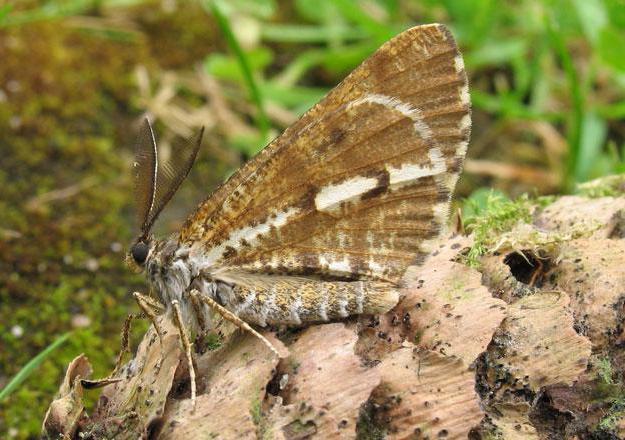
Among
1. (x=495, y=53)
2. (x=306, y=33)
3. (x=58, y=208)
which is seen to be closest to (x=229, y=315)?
(x=58, y=208)

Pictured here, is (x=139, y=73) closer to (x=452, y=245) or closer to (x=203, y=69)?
(x=203, y=69)

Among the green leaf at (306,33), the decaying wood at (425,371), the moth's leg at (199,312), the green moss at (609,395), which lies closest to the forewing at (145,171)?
the moth's leg at (199,312)

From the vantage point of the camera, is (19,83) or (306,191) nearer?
(306,191)

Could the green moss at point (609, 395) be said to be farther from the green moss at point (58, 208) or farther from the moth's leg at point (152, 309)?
the green moss at point (58, 208)

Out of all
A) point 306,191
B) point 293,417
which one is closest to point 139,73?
point 306,191

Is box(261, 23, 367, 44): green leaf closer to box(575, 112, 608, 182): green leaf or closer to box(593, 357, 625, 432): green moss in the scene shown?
box(575, 112, 608, 182): green leaf

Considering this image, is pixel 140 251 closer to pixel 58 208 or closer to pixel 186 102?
pixel 58 208
